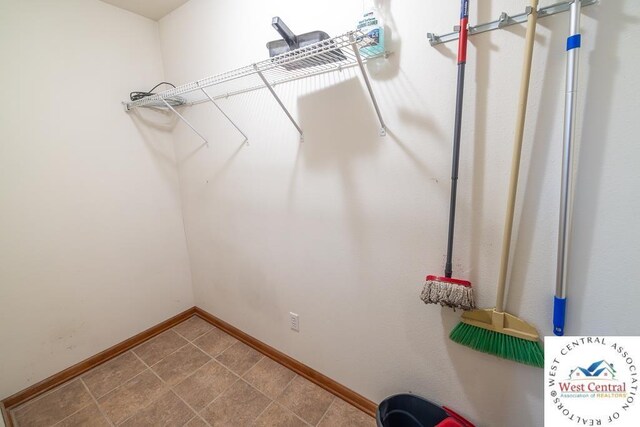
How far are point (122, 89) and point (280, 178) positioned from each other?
1.33 metres

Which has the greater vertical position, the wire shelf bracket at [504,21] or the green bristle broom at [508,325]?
the wire shelf bracket at [504,21]

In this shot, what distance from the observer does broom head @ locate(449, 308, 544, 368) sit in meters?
0.89

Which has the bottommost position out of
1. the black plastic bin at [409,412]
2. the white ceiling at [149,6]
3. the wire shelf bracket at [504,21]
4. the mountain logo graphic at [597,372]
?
the black plastic bin at [409,412]

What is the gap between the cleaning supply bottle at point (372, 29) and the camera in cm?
→ 94

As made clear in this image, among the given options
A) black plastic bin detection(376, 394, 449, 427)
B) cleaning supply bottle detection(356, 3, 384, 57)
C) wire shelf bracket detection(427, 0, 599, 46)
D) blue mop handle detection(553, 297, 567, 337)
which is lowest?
black plastic bin detection(376, 394, 449, 427)

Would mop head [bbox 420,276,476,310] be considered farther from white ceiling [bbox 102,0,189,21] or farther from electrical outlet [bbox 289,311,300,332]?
white ceiling [bbox 102,0,189,21]

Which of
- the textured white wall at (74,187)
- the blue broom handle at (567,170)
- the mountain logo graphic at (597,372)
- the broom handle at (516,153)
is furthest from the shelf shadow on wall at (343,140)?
the textured white wall at (74,187)

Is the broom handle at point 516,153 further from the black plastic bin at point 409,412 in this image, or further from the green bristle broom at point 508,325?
the black plastic bin at point 409,412

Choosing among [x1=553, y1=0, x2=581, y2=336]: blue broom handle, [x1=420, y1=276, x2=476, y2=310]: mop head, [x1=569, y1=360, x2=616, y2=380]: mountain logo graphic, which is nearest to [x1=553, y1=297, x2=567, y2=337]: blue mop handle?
[x1=553, y1=0, x2=581, y2=336]: blue broom handle

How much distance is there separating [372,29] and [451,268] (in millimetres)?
929

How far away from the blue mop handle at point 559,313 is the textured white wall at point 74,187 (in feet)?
7.72

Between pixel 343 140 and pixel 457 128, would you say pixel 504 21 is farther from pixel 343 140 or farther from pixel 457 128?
pixel 343 140

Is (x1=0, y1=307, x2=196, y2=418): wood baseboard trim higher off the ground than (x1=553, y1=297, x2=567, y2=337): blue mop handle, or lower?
lower

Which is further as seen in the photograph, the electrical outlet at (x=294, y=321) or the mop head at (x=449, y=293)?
the electrical outlet at (x=294, y=321)
